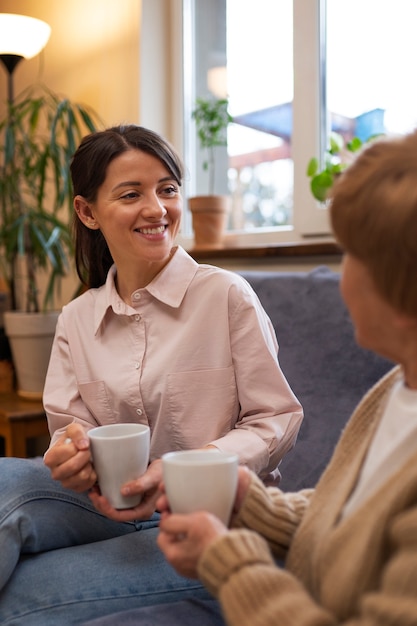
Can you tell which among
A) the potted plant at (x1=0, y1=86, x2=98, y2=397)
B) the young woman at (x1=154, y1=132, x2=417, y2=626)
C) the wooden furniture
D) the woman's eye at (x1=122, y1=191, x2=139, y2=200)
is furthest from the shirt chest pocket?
the potted plant at (x1=0, y1=86, x2=98, y2=397)

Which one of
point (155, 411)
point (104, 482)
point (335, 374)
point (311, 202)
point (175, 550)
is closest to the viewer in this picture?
point (175, 550)

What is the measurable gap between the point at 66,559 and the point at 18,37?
222 centimetres

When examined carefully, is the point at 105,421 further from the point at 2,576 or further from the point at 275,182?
the point at 275,182

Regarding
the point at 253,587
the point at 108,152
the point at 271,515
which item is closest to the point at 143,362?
the point at 108,152

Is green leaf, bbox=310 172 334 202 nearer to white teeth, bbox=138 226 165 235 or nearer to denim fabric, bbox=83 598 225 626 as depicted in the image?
white teeth, bbox=138 226 165 235

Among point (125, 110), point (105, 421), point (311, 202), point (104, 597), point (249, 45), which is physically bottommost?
point (104, 597)

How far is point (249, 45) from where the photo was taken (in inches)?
100

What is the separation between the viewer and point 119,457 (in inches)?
39.7

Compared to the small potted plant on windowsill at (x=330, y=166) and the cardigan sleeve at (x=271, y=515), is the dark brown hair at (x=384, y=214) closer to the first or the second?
the cardigan sleeve at (x=271, y=515)

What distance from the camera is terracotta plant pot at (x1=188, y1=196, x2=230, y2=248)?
2.44m

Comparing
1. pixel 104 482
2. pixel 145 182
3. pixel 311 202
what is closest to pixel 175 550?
pixel 104 482

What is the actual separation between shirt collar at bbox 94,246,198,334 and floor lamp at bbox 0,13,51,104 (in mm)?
1716

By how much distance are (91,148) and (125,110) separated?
4.65ft

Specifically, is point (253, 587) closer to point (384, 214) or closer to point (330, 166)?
point (384, 214)
